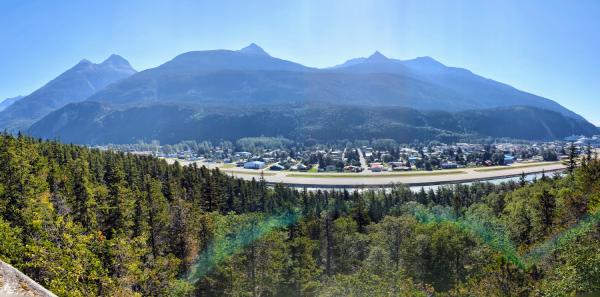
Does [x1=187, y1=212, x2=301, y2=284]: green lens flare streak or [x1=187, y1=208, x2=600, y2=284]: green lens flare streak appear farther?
[x1=187, y1=212, x2=301, y2=284]: green lens flare streak

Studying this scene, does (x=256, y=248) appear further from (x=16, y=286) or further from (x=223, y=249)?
(x=16, y=286)

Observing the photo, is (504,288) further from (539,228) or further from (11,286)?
(11,286)

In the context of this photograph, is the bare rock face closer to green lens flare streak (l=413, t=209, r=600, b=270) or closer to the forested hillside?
the forested hillside

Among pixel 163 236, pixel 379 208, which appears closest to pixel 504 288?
pixel 163 236

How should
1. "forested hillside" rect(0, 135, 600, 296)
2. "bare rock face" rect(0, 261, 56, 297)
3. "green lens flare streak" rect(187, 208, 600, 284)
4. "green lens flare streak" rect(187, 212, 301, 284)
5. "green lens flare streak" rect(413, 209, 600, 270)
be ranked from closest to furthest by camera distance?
"bare rock face" rect(0, 261, 56, 297), "forested hillside" rect(0, 135, 600, 296), "green lens flare streak" rect(413, 209, 600, 270), "green lens flare streak" rect(187, 208, 600, 284), "green lens flare streak" rect(187, 212, 301, 284)

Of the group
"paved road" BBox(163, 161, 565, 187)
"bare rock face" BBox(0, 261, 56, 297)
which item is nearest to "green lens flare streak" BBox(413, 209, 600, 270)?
"bare rock face" BBox(0, 261, 56, 297)

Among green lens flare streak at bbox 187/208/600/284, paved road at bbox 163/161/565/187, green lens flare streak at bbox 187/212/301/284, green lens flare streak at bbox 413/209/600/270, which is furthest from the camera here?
paved road at bbox 163/161/565/187

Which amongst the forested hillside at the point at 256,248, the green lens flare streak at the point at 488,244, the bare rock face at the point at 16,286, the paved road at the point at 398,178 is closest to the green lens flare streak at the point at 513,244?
the green lens flare streak at the point at 488,244
